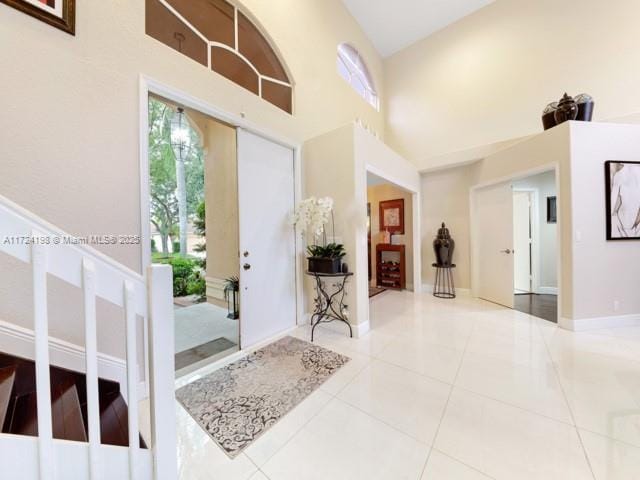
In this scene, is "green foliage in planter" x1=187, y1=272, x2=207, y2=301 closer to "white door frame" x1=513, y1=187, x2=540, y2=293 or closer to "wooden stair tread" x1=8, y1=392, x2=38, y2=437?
"wooden stair tread" x1=8, y1=392, x2=38, y2=437

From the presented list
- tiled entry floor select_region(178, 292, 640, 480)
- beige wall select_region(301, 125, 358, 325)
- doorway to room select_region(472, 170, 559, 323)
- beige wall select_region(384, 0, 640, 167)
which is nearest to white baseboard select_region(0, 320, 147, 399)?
tiled entry floor select_region(178, 292, 640, 480)

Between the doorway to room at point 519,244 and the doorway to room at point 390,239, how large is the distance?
122cm

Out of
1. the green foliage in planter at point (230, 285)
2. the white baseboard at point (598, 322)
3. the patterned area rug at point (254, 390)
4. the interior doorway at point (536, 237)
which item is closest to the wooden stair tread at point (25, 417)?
the patterned area rug at point (254, 390)

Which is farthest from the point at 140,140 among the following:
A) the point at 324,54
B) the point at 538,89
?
the point at 538,89

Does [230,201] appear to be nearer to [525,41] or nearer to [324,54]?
[324,54]

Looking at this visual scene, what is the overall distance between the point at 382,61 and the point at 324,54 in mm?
2863

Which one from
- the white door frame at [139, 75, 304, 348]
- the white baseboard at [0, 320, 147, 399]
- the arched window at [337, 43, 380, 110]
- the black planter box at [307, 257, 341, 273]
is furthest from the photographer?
the arched window at [337, 43, 380, 110]

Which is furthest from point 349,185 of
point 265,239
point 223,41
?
point 223,41

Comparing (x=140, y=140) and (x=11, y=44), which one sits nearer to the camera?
(x=11, y=44)

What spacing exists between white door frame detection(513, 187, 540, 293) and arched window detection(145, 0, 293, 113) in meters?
4.84

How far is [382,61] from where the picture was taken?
18.7 feet

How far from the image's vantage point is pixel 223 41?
96.8 inches

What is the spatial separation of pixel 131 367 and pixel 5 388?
2.54 ft

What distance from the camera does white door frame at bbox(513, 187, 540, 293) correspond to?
15.0ft
